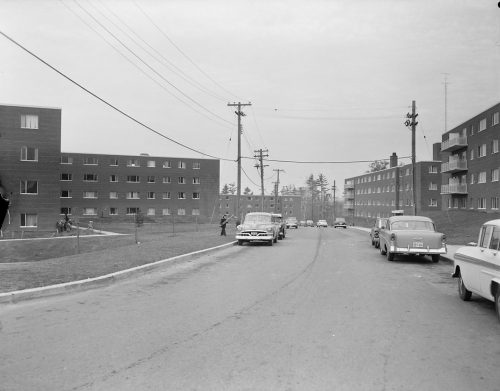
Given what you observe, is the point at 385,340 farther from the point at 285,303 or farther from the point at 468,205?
the point at 468,205

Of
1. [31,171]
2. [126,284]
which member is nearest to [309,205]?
[31,171]

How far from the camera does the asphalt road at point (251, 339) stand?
15.4 feet

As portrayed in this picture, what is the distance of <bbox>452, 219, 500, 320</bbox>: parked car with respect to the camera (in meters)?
7.42

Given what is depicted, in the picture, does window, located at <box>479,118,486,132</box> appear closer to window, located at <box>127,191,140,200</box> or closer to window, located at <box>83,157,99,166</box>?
window, located at <box>127,191,140,200</box>

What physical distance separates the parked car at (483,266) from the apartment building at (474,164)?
3963 centimetres

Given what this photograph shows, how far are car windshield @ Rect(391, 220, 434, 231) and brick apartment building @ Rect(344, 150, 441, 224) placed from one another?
3568 cm

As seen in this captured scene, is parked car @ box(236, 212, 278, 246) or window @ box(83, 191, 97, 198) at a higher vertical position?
window @ box(83, 191, 97, 198)

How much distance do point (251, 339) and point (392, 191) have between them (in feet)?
281

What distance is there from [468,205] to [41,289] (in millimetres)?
51886

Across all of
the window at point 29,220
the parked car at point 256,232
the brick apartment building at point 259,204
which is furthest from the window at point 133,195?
the brick apartment building at point 259,204

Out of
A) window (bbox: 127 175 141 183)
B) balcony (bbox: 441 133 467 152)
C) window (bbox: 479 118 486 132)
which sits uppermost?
window (bbox: 479 118 486 132)

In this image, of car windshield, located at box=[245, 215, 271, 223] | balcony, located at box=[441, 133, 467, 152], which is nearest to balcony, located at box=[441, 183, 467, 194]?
balcony, located at box=[441, 133, 467, 152]

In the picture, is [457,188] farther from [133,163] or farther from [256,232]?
[133,163]

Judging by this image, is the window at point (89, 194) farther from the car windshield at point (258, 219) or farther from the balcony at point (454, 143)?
the balcony at point (454, 143)
